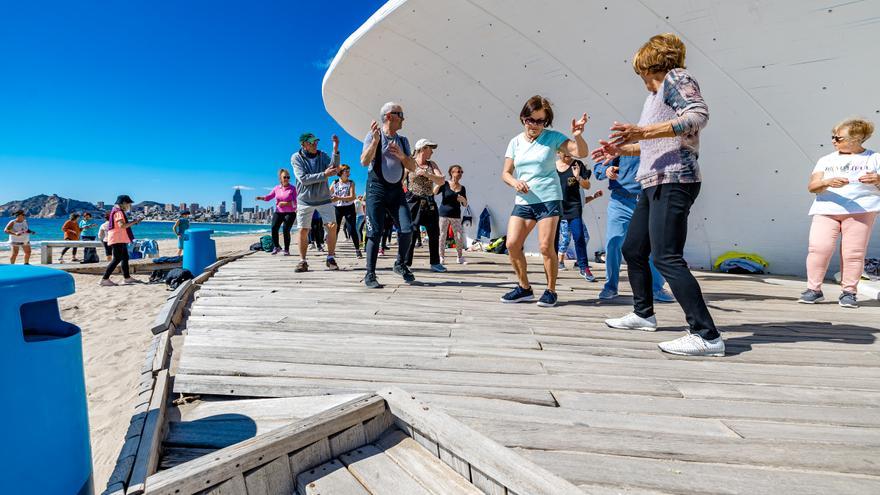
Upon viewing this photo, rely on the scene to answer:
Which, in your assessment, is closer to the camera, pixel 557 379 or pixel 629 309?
pixel 557 379

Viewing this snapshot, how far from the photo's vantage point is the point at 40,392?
1116mm

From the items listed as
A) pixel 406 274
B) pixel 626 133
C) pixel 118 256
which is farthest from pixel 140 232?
pixel 626 133

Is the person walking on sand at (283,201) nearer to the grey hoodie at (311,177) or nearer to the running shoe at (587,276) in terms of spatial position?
the grey hoodie at (311,177)

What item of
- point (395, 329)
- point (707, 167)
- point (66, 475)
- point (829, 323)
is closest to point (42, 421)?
point (66, 475)

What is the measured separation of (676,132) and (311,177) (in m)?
4.48

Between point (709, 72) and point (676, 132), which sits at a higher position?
point (709, 72)

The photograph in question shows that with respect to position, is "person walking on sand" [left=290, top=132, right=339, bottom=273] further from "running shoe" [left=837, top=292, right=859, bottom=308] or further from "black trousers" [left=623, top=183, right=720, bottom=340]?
"running shoe" [left=837, top=292, right=859, bottom=308]

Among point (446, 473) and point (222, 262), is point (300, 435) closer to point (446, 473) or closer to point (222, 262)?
point (446, 473)

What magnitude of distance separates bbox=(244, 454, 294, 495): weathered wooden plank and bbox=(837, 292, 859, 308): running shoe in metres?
5.17

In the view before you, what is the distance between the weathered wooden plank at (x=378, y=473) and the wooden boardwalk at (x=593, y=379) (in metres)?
0.33

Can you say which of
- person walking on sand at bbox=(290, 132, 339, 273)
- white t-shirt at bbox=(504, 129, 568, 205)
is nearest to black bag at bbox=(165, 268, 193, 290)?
person walking on sand at bbox=(290, 132, 339, 273)

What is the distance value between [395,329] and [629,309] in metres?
2.21

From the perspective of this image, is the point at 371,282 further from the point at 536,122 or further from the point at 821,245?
the point at 821,245

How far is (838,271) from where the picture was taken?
563 centimetres
